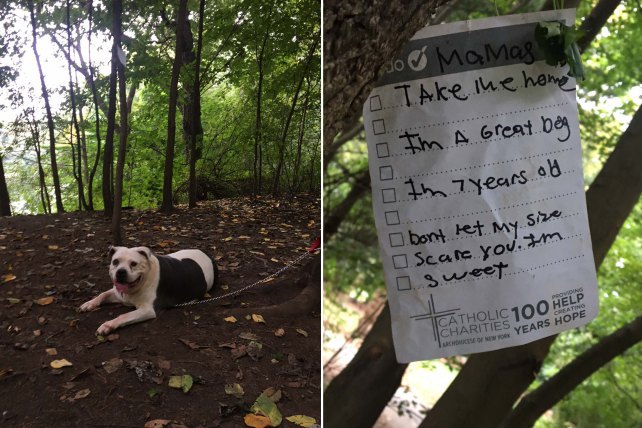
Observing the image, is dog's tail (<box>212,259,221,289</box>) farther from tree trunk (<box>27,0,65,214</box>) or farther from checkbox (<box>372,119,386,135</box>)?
checkbox (<box>372,119,386,135</box>)

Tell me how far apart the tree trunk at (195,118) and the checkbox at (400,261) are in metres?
0.41

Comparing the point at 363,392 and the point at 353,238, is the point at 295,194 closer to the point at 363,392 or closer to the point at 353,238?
the point at 363,392

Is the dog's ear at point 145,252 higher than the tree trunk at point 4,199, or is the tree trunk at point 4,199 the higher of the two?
the tree trunk at point 4,199

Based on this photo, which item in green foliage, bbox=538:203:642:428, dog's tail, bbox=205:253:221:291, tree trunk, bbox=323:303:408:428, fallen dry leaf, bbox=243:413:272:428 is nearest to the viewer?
fallen dry leaf, bbox=243:413:272:428

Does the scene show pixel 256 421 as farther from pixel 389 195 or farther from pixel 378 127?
pixel 378 127

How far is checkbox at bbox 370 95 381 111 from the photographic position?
993mm

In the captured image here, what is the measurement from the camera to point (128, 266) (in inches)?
37.9

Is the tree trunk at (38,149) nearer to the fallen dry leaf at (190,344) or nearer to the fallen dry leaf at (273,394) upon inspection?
the fallen dry leaf at (190,344)

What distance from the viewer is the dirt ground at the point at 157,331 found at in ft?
2.75

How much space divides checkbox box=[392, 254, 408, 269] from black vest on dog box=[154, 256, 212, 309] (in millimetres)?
364

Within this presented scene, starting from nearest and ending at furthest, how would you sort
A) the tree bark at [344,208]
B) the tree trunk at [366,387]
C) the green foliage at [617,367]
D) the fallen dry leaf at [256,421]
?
the fallen dry leaf at [256,421], the tree trunk at [366,387], the tree bark at [344,208], the green foliage at [617,367]

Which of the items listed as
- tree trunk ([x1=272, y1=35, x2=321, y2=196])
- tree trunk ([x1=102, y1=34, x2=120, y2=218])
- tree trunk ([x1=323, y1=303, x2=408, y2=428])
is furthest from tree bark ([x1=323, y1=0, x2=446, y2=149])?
tree trunk ([x1=323, y1=303, x2=408, y2=428])

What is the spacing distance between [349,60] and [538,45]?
38 centimetres

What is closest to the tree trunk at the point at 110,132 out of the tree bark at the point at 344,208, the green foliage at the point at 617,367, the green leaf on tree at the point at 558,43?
the green leaf on tree at the point at 558,43
